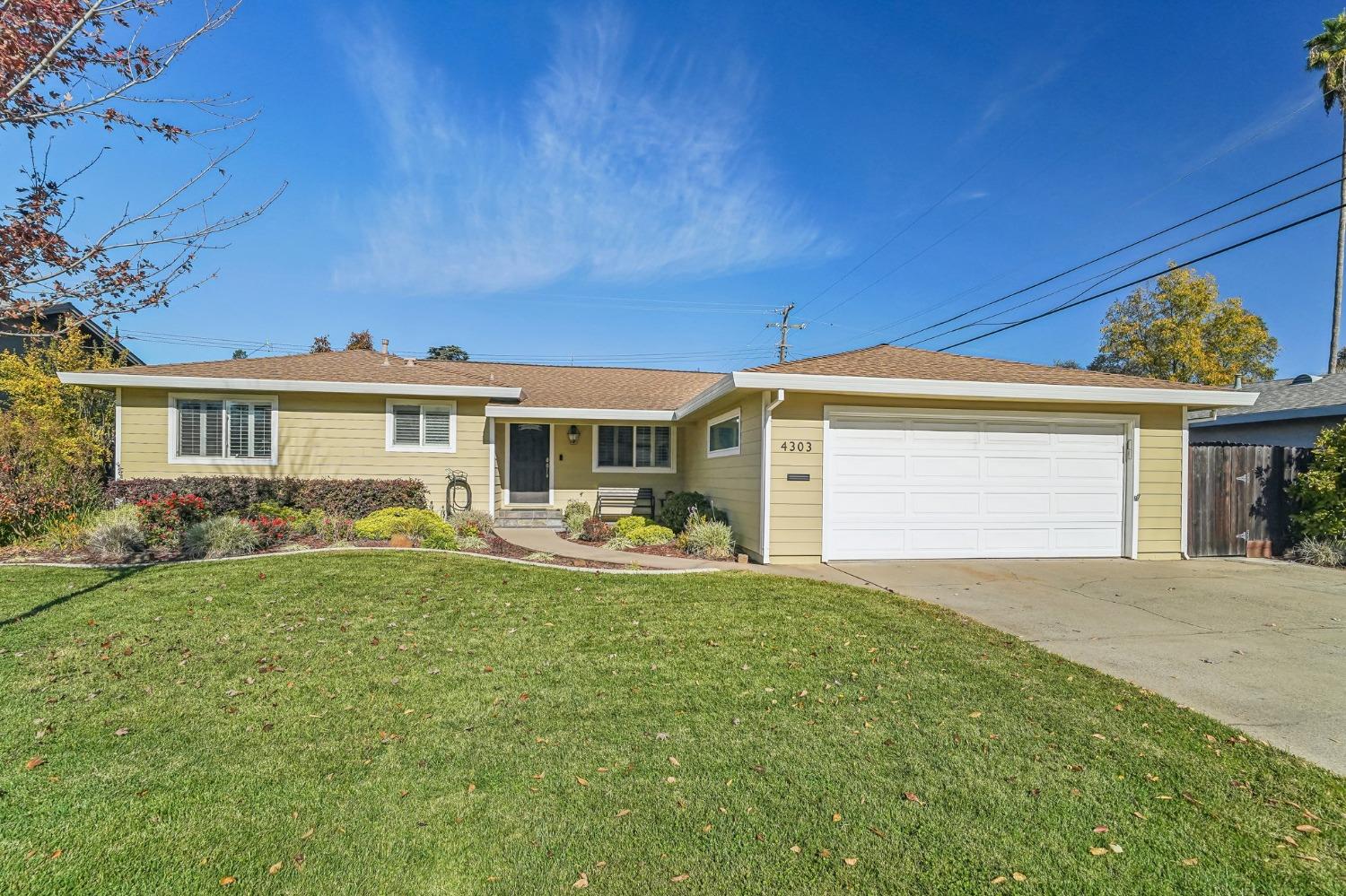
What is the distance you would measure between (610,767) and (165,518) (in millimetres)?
8568

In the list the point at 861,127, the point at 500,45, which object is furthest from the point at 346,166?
the point at 861,127

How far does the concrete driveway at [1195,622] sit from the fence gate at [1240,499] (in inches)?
20.9

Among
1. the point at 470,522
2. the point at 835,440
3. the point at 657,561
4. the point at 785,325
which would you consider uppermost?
the point at 785,325

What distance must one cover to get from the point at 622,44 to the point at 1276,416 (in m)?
14.9

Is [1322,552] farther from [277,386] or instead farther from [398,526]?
[277,386]

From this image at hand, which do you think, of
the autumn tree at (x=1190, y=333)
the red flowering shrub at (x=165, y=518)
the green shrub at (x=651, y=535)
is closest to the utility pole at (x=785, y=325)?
the autumn tree at (x=1190, y=333)

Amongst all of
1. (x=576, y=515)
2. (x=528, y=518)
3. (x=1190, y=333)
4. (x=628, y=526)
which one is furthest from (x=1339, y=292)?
(x=528, y=518)

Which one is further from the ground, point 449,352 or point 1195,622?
point 449,352

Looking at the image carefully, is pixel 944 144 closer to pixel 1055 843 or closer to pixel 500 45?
pixel 500 45

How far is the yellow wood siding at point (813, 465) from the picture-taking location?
27.6 feet

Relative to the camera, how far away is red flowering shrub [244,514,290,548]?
28.2ft

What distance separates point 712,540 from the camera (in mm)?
9133

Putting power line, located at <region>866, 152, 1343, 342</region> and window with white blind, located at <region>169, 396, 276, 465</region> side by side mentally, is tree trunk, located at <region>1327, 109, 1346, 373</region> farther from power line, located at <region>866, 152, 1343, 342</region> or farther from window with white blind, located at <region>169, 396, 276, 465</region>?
window with white blind, located at <region>169, 396, 276, 465</region>

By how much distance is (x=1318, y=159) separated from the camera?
992cm
